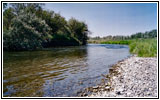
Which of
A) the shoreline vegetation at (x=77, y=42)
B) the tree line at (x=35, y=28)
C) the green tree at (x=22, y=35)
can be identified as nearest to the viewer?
the shoreline vegetation at (x=77, y=42)

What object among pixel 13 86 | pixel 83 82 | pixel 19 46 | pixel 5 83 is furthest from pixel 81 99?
pixel 19 46

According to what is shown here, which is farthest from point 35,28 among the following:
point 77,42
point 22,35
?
point 77,42

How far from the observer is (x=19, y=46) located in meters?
23.3

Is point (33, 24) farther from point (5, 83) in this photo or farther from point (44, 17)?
point (5, 83)

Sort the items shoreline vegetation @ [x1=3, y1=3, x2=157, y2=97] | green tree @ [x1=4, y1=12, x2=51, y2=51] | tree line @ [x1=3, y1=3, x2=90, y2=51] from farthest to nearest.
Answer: tree line @ [x1=3, y1=3, x2=90, y2=51], green tree @ [x1=4, y1=12, x2=51, y2=51], shoreline vegetation @ [x1=3, y1=3, x2=157, y2=97]

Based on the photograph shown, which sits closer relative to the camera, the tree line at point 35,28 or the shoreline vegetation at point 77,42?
the shoreline vegetation at point 77,42

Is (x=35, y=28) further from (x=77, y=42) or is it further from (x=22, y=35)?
(x=77, y=42)

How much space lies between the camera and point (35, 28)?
26.3 m

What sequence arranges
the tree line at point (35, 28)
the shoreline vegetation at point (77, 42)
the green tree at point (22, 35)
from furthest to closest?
the tree line at point (35, 28), the green tree at point (22, 35), the shoreline vegetation at point (77, 42)

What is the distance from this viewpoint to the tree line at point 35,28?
76.6 ft

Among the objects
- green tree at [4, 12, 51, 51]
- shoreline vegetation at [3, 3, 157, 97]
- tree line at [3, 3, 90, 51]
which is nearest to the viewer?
shoreline vegetation at [3, 3, 157, 97]

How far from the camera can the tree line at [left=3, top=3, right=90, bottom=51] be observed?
23347 millimetres

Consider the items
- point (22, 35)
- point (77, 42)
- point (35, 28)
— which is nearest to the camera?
point (22, 35)

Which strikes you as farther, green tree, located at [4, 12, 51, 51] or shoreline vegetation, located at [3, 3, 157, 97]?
green tree, located at [4, 12, 51, 51]
